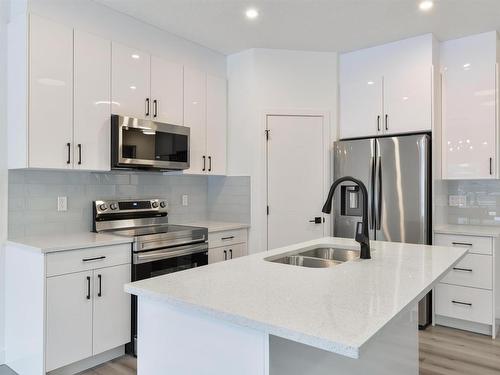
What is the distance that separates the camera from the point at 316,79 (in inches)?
160

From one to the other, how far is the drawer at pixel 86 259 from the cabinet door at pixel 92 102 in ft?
2.04

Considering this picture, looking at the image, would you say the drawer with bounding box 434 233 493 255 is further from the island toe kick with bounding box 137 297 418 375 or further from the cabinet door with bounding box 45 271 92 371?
the cabinet door with bounding box 45 271 92 371

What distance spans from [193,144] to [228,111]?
0.65 metres

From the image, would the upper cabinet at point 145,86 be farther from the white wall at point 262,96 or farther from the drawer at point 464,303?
the drawer at point 464,303

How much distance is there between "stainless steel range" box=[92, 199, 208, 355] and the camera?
289 centimetres

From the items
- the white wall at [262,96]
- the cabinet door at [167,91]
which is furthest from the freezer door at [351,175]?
the cabinet door at [167,91]

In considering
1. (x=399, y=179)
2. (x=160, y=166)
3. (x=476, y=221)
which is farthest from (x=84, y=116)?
(x=476, y=221)

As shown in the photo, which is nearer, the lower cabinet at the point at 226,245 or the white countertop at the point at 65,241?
the white countertop at the point at 65,241

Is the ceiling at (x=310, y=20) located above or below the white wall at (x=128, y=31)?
above

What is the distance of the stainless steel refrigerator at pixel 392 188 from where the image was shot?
3.43 m

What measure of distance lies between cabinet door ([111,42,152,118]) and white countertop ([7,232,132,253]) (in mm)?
973

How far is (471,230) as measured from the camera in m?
3.46

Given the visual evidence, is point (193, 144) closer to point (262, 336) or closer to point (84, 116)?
point (84, 116)

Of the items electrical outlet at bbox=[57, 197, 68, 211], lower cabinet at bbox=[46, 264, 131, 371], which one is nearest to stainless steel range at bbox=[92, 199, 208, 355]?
lower cabinet at bbox=[46, 264, 131, 371]
